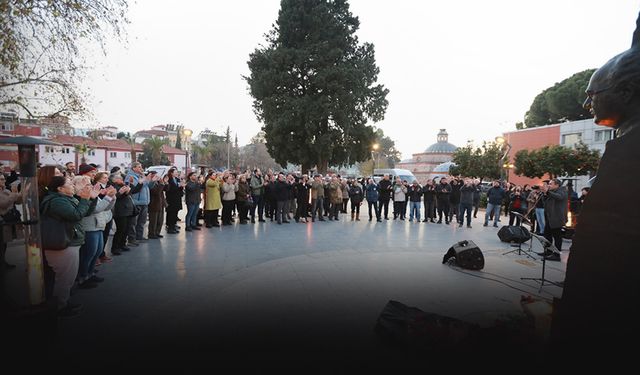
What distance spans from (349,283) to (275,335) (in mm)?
2305

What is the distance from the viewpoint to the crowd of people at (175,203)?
468cm

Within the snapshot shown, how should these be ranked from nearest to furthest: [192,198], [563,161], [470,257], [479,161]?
[470,257], [192,198], [563,161], [479,161]

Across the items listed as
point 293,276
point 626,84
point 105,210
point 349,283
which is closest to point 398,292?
point 349,283

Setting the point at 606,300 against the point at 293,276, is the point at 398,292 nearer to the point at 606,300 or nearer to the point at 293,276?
the point at 293,276

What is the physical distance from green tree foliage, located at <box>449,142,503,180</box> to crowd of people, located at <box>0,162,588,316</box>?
18871 mm

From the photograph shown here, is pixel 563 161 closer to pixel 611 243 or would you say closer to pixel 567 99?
pixel 567 99

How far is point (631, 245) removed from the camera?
79.5 inches

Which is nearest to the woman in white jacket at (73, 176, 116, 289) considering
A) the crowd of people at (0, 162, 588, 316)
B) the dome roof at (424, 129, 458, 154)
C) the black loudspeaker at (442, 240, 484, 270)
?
the crowd of people at (0, 162, 588, 316)

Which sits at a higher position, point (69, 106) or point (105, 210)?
point (69, 106)

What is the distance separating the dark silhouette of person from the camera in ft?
6.64

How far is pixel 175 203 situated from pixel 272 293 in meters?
6.75

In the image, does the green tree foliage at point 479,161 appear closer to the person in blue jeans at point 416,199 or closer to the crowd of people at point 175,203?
the crowd of people at point 175,203

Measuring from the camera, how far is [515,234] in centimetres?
996

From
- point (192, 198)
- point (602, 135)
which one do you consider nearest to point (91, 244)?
point (192, 198)
